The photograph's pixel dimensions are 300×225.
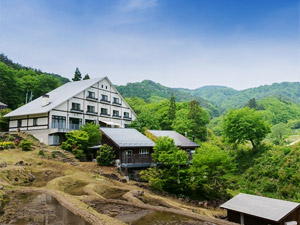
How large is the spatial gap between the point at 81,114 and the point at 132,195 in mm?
19728

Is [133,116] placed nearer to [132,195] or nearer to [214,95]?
[132,195]

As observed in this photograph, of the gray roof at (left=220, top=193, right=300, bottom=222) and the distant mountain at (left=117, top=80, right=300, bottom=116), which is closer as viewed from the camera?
the gray roof at (left=220, top=193, right=300, bottom=222)

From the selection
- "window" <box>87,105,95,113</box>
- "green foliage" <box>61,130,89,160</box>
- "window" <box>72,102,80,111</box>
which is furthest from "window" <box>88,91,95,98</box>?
"green foliage" <box>61,130,89,160</box>

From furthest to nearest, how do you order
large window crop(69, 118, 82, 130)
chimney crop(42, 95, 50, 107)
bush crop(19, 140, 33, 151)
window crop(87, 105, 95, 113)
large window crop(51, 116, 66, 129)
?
window crop(87, 105, 95, 113)
large window crop(69, 118, 82, 130)
chimney crop(42, 95, 50, 107)
large window crop(51, 116, 66, 129)
bush crop(19, 140, 33, 151)

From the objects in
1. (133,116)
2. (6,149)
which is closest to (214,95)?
(133,116)

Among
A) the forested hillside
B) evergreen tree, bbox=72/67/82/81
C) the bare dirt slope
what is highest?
evergreen tree, bbox=72/67/82/81

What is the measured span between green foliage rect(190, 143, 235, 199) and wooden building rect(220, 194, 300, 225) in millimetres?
4855

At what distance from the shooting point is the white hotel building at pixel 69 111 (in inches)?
1171

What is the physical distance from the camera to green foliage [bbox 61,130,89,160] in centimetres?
2602

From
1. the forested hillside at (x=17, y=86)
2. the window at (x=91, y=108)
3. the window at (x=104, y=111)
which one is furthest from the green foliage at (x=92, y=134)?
the forested hillside at (x=17, y=86)

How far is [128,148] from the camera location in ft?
81.4

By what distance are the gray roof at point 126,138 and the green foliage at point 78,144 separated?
2140mm

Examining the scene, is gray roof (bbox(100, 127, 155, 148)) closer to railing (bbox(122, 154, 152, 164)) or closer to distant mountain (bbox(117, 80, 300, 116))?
railing (bbox(122, 154, 152, 164))

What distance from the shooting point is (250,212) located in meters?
14.8
